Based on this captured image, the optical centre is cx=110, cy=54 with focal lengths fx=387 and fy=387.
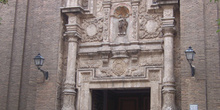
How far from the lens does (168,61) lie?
12086 mm

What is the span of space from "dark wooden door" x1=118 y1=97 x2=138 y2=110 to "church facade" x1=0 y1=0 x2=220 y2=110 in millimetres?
1951

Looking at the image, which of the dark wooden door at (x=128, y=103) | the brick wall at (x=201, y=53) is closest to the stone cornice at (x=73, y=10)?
the brick wall at (x=201, y=53)

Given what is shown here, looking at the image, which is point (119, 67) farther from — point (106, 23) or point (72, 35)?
point (72, 35)

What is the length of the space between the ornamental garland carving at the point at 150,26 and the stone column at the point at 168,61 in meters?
0.41

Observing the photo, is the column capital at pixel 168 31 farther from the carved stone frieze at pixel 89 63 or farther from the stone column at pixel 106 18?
the carved stone frieze at pixel 89 63

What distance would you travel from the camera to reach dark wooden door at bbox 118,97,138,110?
53.1 ft

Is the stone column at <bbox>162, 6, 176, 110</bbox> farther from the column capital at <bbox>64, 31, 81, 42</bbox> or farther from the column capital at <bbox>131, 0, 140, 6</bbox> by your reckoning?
the column capital at <bbox>64, 31, 81, 42</bbox>

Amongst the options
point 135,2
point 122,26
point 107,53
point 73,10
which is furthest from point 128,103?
point 73,10

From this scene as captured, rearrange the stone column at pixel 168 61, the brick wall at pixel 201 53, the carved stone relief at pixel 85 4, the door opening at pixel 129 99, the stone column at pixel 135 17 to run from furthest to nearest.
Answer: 1. the door opening at pixel 129 99
2. the carved stone relief at pixel 85 4
3. the stone column at pixel 135 17
4. the stone column at pixel 168 61
5. the brick wall at pixel 201 53

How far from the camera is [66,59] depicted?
13.5m

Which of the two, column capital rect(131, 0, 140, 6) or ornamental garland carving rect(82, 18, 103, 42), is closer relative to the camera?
column capital rect(131, 0, 140, 6)

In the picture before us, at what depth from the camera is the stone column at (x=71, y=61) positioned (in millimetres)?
12727

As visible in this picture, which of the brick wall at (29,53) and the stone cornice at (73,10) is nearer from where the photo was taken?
the brick wall at (29,53)

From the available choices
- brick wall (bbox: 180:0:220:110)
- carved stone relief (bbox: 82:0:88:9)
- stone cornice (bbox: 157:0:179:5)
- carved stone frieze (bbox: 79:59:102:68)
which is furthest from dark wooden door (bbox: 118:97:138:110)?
stone cornice (bbox: 157:0:179:5)
